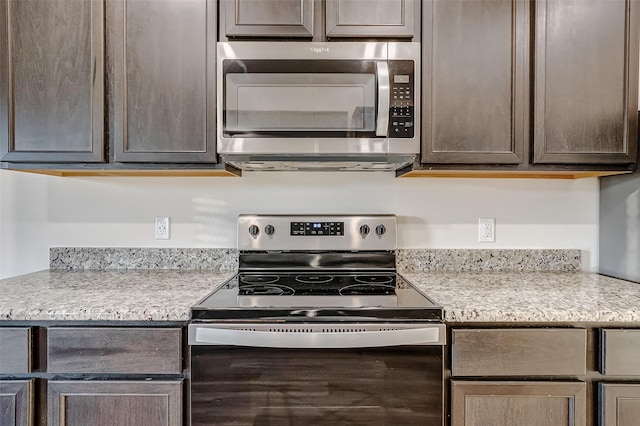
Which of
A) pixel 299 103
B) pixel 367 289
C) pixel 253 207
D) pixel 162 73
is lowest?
pixel 367 289

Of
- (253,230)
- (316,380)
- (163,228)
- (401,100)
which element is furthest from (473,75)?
(163,228)

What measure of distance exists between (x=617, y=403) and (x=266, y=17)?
1759 mm

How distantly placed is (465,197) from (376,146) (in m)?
0.66

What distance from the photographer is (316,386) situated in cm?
118

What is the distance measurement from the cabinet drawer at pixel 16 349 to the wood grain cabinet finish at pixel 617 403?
1742mm

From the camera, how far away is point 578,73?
4.95 feet

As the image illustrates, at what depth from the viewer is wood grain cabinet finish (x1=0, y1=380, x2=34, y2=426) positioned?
117 centimetres

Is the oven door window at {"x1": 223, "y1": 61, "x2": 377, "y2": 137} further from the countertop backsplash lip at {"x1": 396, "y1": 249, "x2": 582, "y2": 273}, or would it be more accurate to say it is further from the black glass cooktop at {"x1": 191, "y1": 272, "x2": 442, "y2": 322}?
the countertop backsplash lip at {"x1": 396, "y1": 249, "x2": 582, "y2": 273}

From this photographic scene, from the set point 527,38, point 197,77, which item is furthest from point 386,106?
point 197,77

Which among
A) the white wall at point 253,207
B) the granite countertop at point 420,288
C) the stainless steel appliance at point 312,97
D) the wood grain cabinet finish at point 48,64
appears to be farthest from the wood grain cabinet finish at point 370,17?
the granite countertop at point 420,288

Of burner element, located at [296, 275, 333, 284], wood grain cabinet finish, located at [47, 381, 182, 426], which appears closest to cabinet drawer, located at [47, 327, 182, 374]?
wood grain cabinet finish, located at [47, 381, 182, 426]

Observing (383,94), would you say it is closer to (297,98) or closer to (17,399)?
(297,98)

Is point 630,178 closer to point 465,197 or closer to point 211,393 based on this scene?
point 465,197

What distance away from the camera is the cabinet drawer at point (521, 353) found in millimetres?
1167
